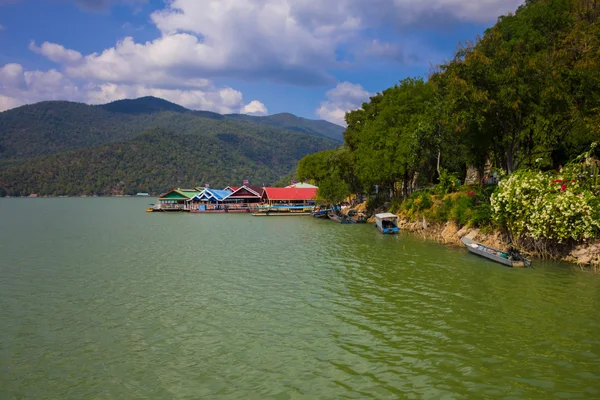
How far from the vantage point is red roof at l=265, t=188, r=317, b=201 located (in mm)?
99875

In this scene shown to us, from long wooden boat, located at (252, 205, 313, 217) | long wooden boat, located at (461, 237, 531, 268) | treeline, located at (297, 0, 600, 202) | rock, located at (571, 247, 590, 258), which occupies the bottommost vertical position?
long wooden boat, located at (461, 237, 531, 268)

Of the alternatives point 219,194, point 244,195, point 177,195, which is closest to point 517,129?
point 244,195

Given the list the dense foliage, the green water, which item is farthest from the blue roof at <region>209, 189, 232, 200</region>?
the dense foliage

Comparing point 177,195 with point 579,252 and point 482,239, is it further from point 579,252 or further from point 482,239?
point 579,252

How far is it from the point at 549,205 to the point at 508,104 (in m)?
11.9

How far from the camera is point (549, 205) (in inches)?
1161

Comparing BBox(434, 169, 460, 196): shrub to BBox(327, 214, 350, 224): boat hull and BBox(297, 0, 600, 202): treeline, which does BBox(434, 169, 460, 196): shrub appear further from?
BBox(327, 214, 350, 224): boat hull

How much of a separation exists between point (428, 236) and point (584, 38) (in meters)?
25.2

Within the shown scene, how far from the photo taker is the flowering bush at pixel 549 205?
28.7 m

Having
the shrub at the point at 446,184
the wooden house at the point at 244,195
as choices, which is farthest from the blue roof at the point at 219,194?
the shrub at the point at 446,184

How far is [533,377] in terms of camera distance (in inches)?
523

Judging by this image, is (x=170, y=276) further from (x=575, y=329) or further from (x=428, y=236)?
(x=428, y=236)

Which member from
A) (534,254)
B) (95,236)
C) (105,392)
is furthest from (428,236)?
(95,236)

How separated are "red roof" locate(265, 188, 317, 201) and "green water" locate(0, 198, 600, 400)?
216 feet
